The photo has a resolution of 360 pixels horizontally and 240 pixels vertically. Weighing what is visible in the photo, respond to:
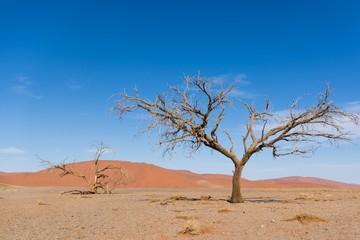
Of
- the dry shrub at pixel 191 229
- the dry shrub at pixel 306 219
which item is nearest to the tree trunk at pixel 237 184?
the dry shrub at pixel 306 219

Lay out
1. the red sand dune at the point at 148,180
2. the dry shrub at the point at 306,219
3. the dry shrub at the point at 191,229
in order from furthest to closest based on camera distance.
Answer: the red sand dune at the point at 148,180, the dry shrub at the point at 306,219, the dry shrub at the point at 191,229

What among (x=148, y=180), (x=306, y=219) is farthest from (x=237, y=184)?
(x=148, y=180)

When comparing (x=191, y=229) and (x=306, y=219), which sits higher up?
(x=306, y=219)

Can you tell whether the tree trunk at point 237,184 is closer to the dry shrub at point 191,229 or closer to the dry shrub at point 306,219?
the dry shrub at point 306,219

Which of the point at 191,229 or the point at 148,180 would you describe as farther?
the point at 148,180

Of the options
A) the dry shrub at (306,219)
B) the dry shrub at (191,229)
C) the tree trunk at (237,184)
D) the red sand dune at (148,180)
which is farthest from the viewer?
the red sand dune at (148,180)

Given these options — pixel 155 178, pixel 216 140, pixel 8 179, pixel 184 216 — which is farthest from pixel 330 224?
pixel 8 179

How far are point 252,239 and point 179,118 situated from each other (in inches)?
480

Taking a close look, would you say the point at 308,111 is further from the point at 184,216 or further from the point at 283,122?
the point at 184,216

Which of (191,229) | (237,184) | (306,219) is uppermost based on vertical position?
(237,184)

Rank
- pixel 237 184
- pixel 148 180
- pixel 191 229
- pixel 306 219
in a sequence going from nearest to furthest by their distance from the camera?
1. pixel 191 229
2. pixel 306 219
3. pixel 237 184
4. pixel 148 180

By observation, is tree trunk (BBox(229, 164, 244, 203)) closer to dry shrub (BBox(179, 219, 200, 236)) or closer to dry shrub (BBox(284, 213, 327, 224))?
dry shrub (BBox(284, 213, 327, 224))

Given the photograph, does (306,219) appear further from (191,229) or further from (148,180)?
(148,180)

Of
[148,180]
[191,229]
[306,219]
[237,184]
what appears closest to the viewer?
[191,229]
